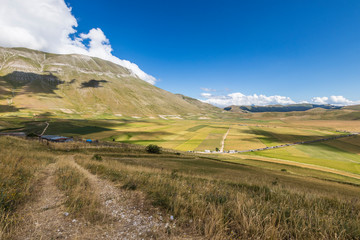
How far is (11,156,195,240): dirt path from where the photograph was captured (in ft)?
13.6

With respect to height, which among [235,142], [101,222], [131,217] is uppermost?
[101,222]

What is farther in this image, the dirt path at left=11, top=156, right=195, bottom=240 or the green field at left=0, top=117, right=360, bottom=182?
the green field at left=0, top=117, right=360, bottom=182

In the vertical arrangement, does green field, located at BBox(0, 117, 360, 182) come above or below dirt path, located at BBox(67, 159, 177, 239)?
below

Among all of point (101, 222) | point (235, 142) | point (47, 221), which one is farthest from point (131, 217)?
point (235, 142)

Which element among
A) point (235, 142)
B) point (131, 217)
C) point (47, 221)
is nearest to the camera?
point (47, 221)

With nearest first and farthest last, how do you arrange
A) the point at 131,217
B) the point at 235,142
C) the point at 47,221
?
the point at 47,221, the point at 131,217, the point at 235,142

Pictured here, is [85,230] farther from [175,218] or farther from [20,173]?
[20,173]

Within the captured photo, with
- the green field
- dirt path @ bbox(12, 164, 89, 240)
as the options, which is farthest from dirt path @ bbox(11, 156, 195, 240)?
the green field

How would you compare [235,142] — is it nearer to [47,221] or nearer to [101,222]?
[101,222]

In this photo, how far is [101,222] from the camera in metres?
4.77

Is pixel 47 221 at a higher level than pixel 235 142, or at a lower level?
higher

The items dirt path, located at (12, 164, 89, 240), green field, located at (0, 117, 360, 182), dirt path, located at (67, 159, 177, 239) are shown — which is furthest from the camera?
green field, located at (0, 117, 360, 182)

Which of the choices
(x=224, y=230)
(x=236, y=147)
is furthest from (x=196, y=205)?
(x=236, y=147)

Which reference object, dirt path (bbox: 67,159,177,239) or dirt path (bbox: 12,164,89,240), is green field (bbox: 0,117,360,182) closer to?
dirt path (bbox: 67,159,177,239)
